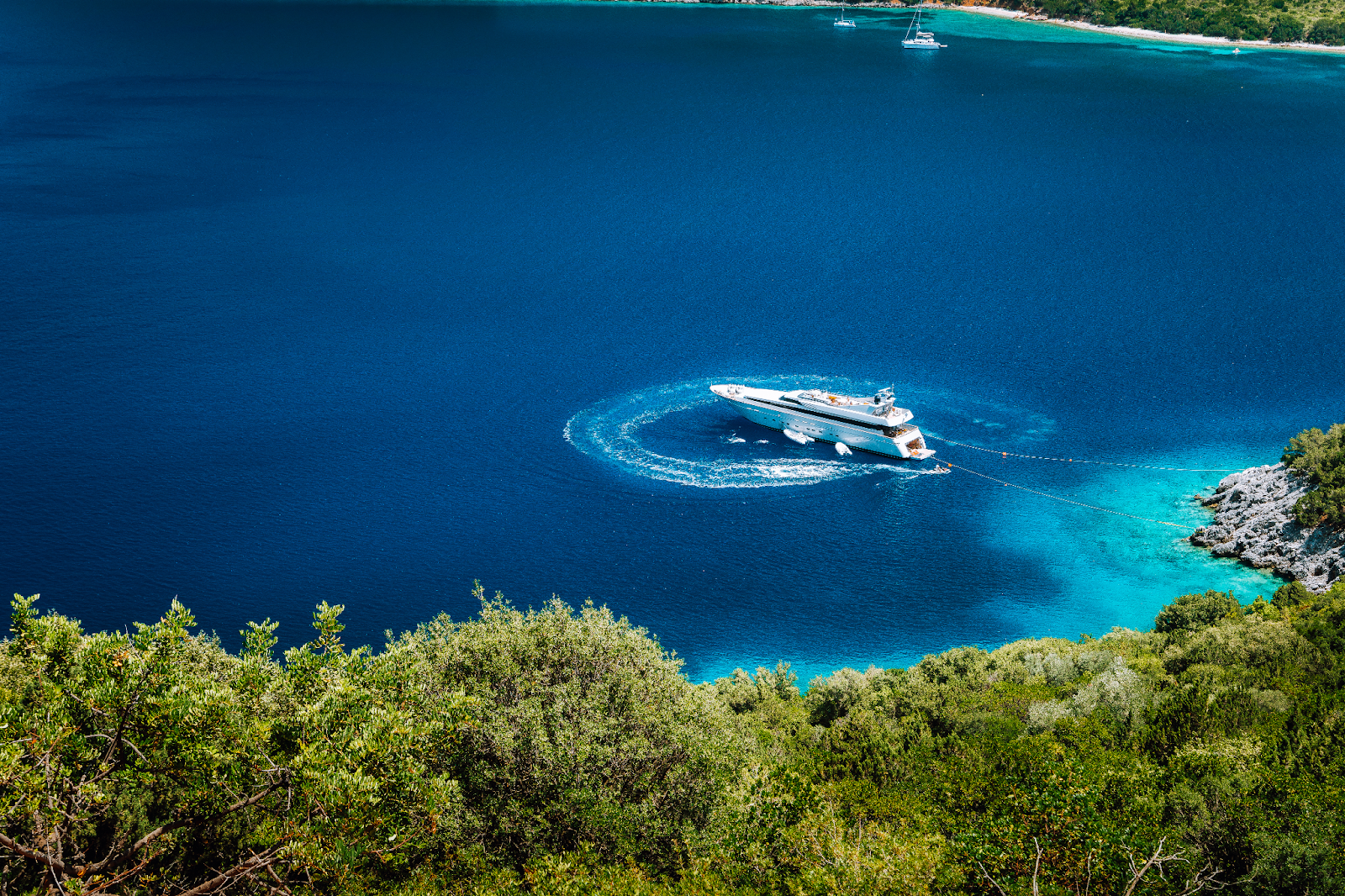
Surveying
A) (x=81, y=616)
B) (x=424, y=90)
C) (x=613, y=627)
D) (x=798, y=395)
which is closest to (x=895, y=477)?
(x=798, y=395)

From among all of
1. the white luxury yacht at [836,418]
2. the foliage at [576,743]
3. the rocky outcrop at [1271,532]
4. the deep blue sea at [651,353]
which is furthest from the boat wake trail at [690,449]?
the foliage at [576,743]

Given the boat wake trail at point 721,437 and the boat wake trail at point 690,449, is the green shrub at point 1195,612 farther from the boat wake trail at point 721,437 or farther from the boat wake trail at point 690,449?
the boat wake trail at point 690,449

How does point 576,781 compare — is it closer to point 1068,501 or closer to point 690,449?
point 690,449

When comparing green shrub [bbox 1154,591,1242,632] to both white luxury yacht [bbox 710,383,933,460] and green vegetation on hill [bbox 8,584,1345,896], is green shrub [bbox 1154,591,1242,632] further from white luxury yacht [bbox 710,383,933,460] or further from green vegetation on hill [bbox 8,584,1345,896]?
white luxury yacht [bbox 710,383,933,460]

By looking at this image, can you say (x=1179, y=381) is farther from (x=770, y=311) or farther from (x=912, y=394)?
(x=770, y=311)

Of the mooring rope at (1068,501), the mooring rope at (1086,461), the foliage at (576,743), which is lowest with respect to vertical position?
the mooring rope at (1068,501)

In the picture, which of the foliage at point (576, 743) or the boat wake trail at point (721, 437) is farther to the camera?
the boat wake trail at point (721, 437)

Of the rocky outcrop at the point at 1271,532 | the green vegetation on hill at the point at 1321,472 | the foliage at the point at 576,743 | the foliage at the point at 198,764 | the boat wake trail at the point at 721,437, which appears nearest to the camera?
the foliage at the point at 198,764

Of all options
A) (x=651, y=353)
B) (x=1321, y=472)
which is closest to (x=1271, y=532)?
(x=1321, y=472)
